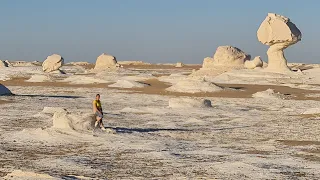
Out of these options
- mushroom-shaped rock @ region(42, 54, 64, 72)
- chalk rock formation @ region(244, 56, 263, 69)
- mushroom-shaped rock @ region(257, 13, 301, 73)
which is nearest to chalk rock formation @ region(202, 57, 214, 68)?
chalk rock formation @ region(244, 56, 263, 69)

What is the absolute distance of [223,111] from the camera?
34906 millimetres

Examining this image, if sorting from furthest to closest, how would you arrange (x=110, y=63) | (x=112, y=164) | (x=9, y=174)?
(x=110, y=63) < (x=112, y=164) < (x=9, y=174)

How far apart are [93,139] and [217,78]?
1951 inches

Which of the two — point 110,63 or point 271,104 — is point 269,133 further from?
point 110,63

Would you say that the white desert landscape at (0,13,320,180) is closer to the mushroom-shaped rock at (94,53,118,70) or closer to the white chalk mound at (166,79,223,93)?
the white chalk mound at (166,79,223,93)

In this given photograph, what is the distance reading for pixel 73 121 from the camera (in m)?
23.0

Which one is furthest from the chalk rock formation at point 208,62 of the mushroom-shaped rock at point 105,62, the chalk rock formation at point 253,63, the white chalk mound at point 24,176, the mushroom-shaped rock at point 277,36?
the white chalk mound at point 24,176

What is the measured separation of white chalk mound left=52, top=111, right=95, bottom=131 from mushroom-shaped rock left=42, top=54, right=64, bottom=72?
70.1 meters

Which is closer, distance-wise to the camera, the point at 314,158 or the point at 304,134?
the point at 314,158

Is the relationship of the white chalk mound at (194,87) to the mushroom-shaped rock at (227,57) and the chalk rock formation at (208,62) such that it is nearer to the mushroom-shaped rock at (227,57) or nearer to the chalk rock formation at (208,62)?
the mushroom-shaped rock at (227,57)

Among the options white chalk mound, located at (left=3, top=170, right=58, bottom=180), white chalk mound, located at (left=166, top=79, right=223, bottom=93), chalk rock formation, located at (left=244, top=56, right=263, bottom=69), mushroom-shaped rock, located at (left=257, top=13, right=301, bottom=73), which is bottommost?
white chalk mound, located at (left=166, top=79, right=223, bottom=93)

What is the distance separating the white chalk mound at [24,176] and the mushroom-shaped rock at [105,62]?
306 feet

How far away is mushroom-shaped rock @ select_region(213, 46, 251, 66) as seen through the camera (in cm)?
8406

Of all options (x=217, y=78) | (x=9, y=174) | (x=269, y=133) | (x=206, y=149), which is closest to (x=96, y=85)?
(x=217, y=78)
